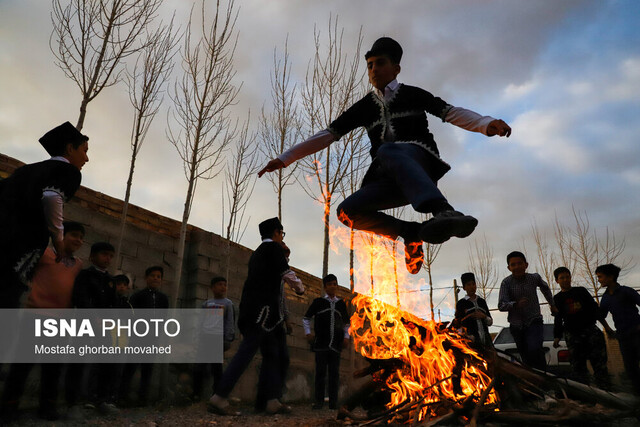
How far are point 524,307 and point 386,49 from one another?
434 centimetres

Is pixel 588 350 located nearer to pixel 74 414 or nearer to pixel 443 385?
pixel 443 385

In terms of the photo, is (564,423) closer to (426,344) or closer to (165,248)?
(426,344)

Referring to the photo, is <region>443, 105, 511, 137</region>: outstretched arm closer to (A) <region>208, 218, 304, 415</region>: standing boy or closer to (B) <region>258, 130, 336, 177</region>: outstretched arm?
(B) <region>258, 130, 336, 177</region>: outstretched arm

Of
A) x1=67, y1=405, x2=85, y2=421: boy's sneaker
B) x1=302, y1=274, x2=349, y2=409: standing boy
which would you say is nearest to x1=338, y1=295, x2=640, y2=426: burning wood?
x1=67, y1=405, x2=85, y2=421: boy's sneaker

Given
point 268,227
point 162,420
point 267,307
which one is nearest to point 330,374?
point 267,307

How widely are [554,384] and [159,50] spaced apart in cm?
734

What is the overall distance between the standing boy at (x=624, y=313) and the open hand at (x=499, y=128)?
4603 millimetres

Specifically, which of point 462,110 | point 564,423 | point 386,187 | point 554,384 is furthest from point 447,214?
point 554,384

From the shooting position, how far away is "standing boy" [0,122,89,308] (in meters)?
3.23

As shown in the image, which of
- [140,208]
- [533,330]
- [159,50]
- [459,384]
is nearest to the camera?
[459,384]

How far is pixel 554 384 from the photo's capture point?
10.6 ft

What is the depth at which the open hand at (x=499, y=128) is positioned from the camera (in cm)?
269

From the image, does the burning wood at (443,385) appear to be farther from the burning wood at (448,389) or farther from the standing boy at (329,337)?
the standing boy at (329,337)

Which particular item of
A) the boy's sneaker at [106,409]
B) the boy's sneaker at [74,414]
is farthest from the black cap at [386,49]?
the boy's sneaker at [106,409]
